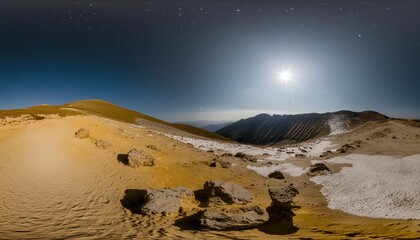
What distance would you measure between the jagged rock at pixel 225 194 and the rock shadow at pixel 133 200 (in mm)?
4767

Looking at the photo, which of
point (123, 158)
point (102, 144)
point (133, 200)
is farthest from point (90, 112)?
point (133, 200)

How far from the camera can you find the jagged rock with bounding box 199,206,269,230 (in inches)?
635

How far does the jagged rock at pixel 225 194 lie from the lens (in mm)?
21708

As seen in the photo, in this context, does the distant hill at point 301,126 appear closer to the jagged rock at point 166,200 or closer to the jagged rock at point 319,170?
the jagged rock at point 319,170

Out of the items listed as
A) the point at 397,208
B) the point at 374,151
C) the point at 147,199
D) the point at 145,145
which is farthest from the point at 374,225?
the point at 374,151

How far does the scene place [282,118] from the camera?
600 ft

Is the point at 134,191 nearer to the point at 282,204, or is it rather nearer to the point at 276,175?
the point at 282,204

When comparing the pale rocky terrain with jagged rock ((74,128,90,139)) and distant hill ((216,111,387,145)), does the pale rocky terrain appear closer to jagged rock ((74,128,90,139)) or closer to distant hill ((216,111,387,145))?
jagged rock ((74,128,90,139))

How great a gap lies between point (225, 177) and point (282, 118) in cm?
15876

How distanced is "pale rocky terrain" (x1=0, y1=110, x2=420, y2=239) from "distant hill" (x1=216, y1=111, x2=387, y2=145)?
280ft

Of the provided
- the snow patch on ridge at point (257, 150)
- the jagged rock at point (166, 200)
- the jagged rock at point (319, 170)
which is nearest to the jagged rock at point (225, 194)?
the jagged rock at point (166, 200)

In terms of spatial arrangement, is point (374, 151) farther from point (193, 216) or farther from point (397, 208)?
point (193, 216)

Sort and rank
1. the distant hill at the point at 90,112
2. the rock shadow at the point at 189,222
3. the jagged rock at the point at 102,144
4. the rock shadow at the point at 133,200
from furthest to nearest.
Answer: the distant hill at the point at 90,112, the jagged rock at the point at 102,144, the rock shadow at the point at 133,200, the rock shadow at the point at 189,222

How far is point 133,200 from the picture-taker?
21156mm
